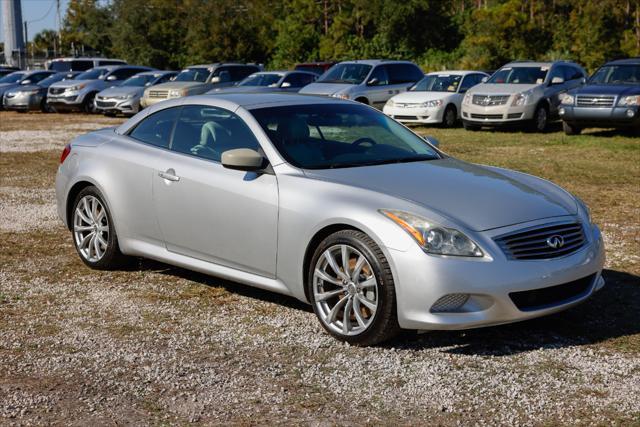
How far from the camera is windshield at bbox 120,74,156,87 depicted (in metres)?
30.6

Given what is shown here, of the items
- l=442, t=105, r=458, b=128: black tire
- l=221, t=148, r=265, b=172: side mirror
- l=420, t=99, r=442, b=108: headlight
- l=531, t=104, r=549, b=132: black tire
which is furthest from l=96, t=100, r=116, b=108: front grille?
l=221, t=148, r=265, b=172: side mirror

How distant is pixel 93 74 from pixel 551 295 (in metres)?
29.9

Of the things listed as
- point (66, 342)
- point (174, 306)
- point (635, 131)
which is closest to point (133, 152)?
point (174, 306)

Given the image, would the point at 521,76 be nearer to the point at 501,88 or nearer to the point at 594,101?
the point at 501,88

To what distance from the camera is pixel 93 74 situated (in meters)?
33.5

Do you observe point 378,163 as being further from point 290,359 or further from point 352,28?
point 352,28

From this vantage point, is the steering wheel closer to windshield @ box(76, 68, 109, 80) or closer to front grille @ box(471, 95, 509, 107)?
front grille @ box(471, 95, 509, 107)

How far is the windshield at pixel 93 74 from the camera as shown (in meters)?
33.2

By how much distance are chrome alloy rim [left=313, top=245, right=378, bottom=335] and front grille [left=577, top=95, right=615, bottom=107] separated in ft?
47.4

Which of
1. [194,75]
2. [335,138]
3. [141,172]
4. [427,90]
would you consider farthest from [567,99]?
[141,172]

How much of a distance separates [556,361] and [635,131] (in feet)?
52.9

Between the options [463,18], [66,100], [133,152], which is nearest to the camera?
[133,152]

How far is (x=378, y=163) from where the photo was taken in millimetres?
6496

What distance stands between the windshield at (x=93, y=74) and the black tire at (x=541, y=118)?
1746 cm
